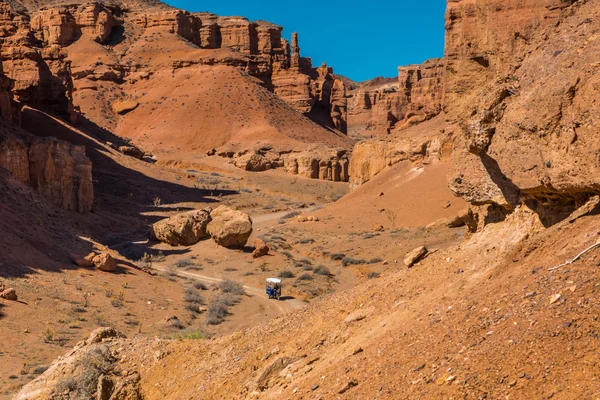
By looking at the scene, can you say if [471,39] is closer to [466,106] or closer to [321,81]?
[466,106]

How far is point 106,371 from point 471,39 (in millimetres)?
6960

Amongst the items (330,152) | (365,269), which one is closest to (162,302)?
(365,269)

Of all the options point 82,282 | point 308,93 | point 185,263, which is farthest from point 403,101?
Result: point 82,282

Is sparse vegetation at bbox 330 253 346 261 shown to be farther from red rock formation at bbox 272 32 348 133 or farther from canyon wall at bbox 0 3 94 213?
red rock formation at bbox 272 32 348 133

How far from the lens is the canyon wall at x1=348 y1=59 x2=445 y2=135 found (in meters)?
68.6

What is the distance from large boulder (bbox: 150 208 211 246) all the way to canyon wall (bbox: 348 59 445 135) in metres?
35.3

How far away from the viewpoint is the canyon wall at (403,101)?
68625 mm

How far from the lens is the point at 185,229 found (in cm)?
2764

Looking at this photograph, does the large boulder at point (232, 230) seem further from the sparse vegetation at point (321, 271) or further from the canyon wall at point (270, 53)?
the canyon wall at point (270, 53)

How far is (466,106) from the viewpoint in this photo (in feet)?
28.8

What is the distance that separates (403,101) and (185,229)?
68.0 metres

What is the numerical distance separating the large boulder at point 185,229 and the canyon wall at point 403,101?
116 ft

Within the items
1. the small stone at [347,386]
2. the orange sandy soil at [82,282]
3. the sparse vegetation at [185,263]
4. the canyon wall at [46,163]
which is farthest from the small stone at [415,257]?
the canyon wall at [46,163]

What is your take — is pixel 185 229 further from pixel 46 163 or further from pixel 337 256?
pixel 46 163
